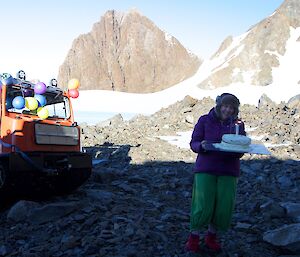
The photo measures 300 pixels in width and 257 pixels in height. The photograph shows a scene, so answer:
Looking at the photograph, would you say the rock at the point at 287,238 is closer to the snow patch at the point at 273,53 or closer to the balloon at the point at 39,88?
the balloon at the point at 39,88

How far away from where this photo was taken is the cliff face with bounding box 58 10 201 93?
67.6m

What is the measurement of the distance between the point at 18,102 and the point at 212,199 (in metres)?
3.83

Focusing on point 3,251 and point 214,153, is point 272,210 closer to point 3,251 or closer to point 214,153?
point 214,153

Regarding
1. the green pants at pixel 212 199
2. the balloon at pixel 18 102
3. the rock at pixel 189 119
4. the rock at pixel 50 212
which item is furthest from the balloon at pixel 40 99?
the rock at pixel 189 119

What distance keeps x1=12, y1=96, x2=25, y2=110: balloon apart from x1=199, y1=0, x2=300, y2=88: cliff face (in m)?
38.6

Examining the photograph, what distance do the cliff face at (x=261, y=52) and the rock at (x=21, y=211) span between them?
129 feet

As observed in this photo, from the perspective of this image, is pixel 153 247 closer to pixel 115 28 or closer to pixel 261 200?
pixel 261 200

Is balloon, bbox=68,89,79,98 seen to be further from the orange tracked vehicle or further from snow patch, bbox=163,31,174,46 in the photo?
snow patch, bbox=163,31,174,46

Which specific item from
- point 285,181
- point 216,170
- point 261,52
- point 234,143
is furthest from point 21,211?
point 261,52

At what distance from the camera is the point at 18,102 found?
20.9 ft

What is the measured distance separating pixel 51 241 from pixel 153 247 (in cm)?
124

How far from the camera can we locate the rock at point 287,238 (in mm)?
4305

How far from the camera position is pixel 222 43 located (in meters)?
58.1

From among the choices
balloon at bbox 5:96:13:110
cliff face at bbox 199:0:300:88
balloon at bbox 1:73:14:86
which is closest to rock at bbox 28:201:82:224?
balloon at bbox 5:96:13:110
